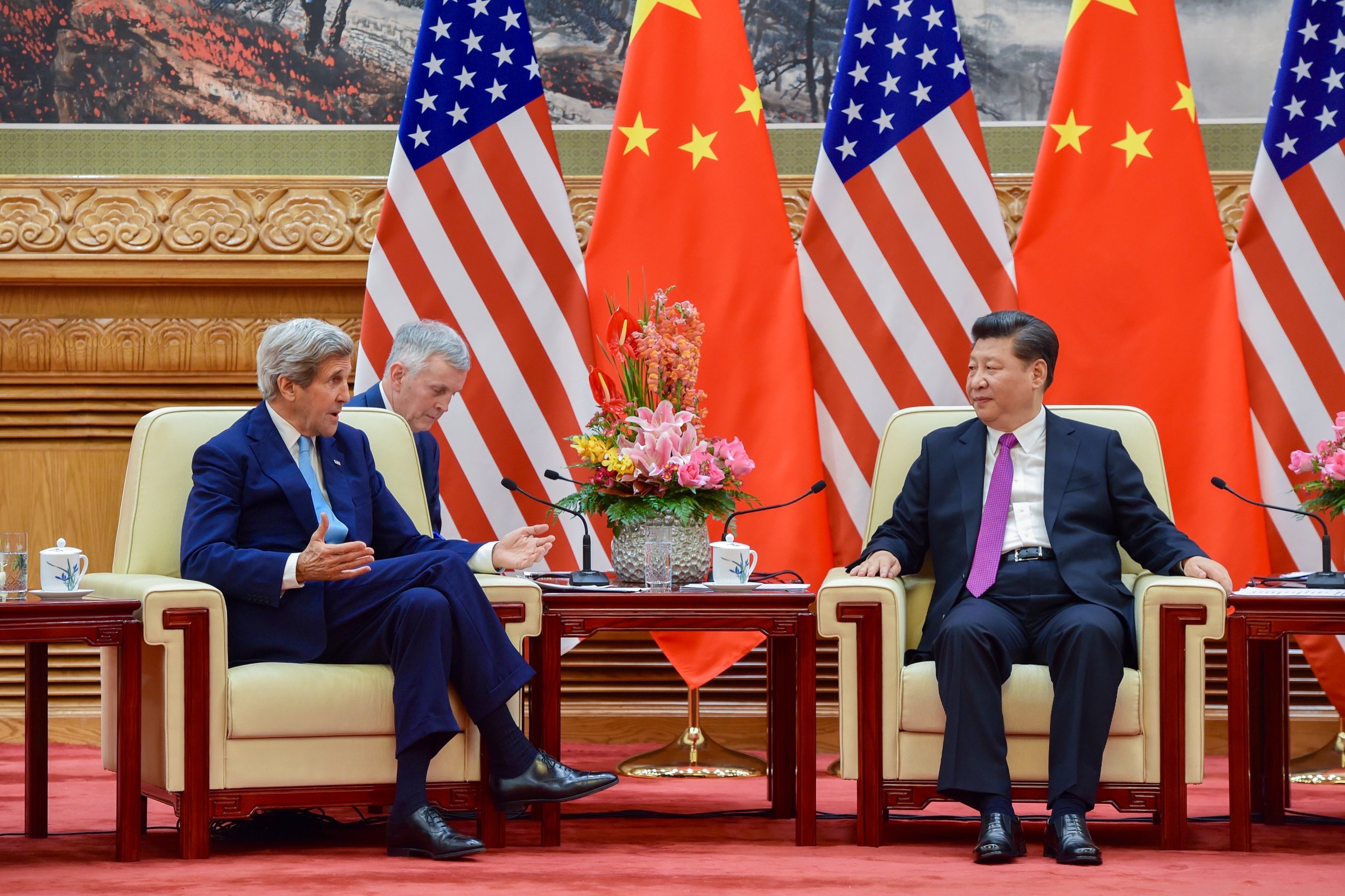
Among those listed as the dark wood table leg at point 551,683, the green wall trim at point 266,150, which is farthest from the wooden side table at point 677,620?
the green wall trim at point 266,150

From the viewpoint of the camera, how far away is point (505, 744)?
10.0 feet

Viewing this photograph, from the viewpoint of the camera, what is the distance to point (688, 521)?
3.44 meters

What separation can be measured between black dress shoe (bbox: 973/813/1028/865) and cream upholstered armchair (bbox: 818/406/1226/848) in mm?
129

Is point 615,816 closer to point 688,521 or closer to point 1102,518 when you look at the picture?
point 688,521

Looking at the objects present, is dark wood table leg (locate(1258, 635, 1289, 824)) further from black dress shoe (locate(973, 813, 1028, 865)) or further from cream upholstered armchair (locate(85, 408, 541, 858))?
cream upholstered armchair (locate(85, 408, 541, 858))

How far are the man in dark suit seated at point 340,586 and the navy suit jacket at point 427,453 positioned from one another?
0.44 meters

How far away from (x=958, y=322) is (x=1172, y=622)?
5.24ft

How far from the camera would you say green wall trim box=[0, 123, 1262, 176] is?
17.3 feet

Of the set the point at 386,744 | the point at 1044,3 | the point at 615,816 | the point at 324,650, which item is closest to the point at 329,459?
the point at 324,650

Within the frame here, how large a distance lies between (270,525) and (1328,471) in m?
2.63

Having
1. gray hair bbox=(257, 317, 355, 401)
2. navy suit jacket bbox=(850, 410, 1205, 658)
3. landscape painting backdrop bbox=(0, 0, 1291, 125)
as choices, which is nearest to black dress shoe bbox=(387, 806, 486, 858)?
gray hair bbox=(257, 317, 355, 401)

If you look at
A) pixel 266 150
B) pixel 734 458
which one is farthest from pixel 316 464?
pixel 266 150

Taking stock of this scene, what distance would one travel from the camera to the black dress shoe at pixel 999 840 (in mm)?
2895

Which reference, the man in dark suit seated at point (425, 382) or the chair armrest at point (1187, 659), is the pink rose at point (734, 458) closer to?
the man in dark suit seated at point (425, 382)
